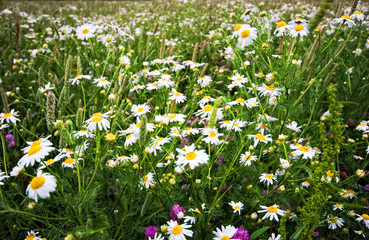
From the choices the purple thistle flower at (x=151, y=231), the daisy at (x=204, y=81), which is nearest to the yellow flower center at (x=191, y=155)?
the purple thistle flower at (x=151, y=231)

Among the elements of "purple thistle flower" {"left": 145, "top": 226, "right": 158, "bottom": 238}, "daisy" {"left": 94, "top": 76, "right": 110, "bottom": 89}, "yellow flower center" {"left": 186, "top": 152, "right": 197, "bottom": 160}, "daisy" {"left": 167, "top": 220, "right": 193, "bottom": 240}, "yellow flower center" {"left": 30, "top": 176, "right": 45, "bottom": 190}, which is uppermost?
"daisy" {"left": 94, "top": 76, "right": 110, "bottom": 89}

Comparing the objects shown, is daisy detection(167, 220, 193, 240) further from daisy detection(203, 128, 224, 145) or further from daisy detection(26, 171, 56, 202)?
daisy detection(26, 171, 56, 202)

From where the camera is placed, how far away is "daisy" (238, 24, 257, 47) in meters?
1.56

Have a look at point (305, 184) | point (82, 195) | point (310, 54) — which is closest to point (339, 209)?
point (305, 184)

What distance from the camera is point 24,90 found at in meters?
2.79

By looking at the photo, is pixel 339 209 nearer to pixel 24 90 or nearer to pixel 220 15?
pixel 24 90

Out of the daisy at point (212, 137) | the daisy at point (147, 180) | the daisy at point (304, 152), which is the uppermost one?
the daisy at point (212, 137)

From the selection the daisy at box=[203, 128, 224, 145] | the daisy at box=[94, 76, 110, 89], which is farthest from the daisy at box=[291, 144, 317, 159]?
the daisy at box=[94, 76, 110, 89]

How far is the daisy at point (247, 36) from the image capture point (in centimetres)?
156

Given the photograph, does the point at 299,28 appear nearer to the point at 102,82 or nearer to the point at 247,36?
the point at 247,36

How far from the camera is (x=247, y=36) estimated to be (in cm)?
158

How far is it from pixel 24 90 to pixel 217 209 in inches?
93.7

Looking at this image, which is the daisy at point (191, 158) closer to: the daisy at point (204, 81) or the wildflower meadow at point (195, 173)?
the wildflower meadow at point (195, 173)

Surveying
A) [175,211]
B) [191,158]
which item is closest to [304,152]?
[191,158]
